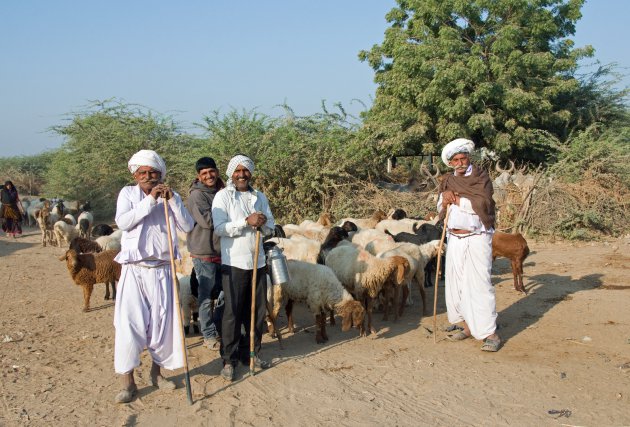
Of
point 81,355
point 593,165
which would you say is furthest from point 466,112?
point 81,355

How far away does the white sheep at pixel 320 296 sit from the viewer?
20.5 ft

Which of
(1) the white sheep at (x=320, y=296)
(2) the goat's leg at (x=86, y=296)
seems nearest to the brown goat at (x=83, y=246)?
(2) the goat's leg at (x=86, y=296)

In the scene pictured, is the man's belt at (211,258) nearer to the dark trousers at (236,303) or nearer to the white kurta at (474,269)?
the dark trousers at (236,303)

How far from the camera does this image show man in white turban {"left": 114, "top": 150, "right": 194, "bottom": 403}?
4418 mm

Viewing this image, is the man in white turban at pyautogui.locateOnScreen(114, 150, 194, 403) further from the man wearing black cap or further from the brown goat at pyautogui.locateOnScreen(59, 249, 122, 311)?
the brown goat at pyautogui.locateOnScreen(59, 249, 122, 311)

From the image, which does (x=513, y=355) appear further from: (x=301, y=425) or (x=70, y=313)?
(x=70, y=313)

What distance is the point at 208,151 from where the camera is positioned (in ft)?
50.2

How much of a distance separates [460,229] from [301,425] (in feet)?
9.58

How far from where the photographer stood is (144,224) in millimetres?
4531

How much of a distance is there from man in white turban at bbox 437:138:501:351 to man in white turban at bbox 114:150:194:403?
2.99m

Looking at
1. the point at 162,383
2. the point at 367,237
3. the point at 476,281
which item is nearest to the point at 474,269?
the point at 476,281

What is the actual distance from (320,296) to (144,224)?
2.45m

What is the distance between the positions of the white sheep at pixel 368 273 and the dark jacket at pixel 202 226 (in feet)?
7.05

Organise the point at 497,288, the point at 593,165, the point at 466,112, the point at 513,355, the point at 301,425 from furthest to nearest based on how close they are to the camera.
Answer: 1. the point at 466,112
2. the point at 593,165
3. the point at 497,288
4. the point at 513,355
5. the point at 301,425
